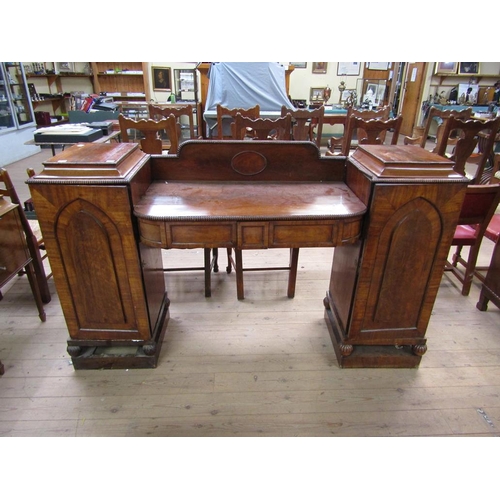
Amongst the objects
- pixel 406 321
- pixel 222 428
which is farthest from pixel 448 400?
pixel 222 428

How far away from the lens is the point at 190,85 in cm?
696

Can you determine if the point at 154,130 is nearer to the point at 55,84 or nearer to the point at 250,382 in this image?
the point at 250,382

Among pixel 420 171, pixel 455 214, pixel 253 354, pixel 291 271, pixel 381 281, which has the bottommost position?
pixel 253 354

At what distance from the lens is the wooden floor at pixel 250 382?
4.96 feet

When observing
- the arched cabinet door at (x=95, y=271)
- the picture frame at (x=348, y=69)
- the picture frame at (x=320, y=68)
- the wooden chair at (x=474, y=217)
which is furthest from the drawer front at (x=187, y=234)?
the picture frame at (x=348, y=69)

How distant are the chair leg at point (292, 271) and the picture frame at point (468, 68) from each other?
700 cm

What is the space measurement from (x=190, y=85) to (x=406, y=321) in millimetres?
6609

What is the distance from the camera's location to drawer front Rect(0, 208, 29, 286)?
1815 mm

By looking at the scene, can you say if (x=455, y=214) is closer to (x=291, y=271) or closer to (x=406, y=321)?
(x=406, y=321)

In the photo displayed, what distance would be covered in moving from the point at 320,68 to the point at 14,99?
5591mm

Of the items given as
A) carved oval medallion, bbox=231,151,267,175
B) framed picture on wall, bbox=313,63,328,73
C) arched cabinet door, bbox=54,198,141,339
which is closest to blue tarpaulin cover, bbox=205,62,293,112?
carved oval medallion, bbox=231,151,267,175

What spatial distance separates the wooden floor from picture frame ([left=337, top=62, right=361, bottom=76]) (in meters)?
6.42

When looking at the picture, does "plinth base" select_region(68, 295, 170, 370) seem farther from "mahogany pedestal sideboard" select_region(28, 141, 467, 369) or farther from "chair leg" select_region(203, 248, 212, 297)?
"chair leg" select_region(203, 248, 212, 297)

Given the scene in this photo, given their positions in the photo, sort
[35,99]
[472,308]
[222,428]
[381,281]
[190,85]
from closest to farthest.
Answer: [222,428] < [381,281] < [472,308] < [35,99] < [190,85]
